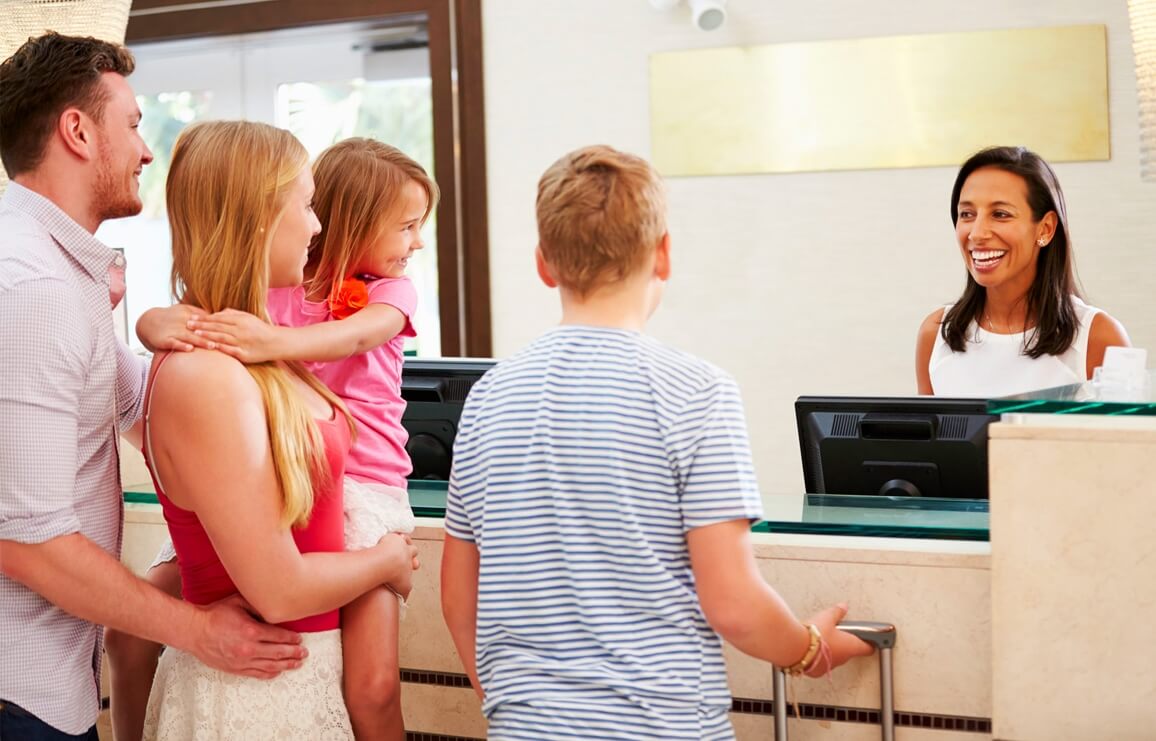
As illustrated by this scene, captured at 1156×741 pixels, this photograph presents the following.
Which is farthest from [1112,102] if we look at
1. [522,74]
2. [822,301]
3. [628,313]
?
[628,313]

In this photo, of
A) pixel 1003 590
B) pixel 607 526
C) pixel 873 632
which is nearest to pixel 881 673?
pixel 873 632

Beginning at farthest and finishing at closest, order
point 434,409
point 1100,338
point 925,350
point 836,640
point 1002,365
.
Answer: point 925,350 → point 1002,365 → point 1100,338 → point 434,409 → point 836,640

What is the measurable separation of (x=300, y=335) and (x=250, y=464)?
248 mm

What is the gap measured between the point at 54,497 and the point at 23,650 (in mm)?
234

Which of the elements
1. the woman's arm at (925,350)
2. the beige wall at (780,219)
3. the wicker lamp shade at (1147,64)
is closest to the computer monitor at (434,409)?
the wicker lamp shade at (1147,64)

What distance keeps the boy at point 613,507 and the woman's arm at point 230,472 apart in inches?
11.4

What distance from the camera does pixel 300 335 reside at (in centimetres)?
165

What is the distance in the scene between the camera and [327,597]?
61.7 inches

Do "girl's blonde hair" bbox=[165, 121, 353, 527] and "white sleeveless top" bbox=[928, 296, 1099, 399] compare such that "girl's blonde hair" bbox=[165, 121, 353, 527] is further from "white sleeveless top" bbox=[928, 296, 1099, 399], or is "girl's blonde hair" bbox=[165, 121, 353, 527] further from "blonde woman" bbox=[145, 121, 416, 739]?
"white sleeveless top" bbox=[928, 296, 1099, 399]

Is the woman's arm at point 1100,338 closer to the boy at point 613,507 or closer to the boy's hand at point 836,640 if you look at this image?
the boy's hand at point 836,640

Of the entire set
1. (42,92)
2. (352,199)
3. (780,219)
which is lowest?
(352,199)

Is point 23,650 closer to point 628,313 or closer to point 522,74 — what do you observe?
point 628,313

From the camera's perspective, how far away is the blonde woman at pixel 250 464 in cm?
147

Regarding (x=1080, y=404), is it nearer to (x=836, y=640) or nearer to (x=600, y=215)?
(x=836, y=640)
